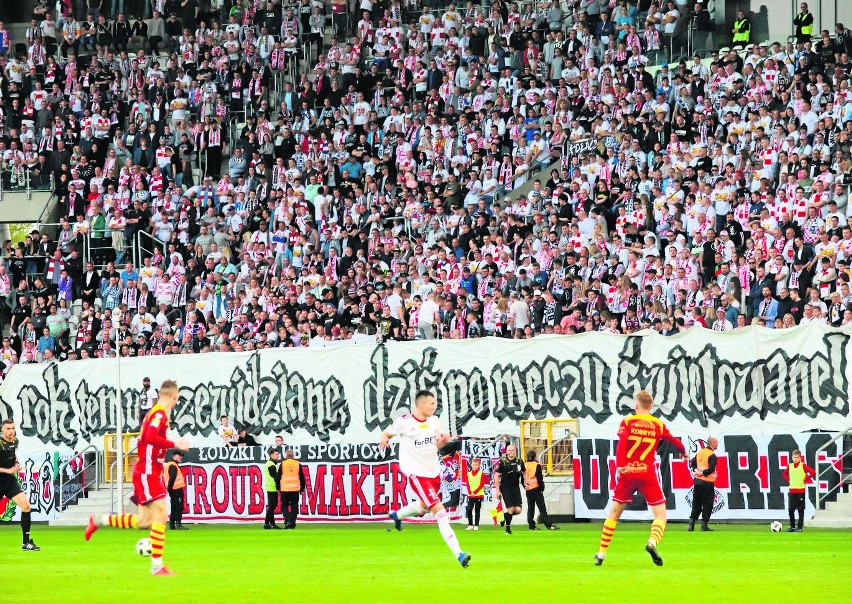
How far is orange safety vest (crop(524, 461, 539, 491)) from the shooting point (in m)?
28.8

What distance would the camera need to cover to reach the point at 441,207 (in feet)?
123

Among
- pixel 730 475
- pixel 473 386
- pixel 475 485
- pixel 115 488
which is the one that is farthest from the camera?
pixel 115 488

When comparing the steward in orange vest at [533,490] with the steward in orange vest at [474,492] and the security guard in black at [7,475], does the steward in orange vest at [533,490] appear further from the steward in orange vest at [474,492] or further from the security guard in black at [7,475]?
the security guard in black at [7,475]

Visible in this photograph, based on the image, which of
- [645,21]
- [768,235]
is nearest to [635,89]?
[645,21]

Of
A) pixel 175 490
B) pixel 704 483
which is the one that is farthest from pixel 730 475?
pixel 175 490

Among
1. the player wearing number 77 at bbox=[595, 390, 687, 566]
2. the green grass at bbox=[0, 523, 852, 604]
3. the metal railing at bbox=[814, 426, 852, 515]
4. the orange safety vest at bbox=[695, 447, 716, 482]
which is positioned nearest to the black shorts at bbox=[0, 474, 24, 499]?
the green grass at bbox=[0, 523, 852, 604]

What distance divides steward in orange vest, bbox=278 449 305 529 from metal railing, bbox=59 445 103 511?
6.63 m

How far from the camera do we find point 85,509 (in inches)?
1414

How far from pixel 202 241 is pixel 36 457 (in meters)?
7.76

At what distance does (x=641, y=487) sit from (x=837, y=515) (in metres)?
10.7

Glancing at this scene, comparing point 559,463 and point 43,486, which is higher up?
point 559,463

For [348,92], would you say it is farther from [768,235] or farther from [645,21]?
[768,235]

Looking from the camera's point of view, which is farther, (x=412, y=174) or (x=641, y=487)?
(x=412, y=174)

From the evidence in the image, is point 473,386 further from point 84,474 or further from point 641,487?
point 641,487
